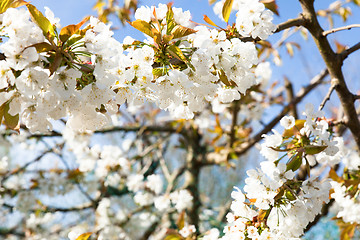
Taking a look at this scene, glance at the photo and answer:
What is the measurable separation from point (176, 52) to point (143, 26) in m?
0.11

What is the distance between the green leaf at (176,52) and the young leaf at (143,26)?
2.4 inches

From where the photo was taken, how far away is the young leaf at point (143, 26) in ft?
2.59

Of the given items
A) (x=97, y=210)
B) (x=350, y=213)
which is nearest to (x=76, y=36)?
(x=350, y=213)

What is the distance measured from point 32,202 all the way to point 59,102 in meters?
2.66

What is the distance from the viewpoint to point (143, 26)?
797 millimetres

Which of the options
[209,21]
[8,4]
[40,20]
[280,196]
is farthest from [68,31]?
[280,196]

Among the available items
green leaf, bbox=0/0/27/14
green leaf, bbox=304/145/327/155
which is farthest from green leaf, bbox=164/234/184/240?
green leaf, bbox=0/0/27/14

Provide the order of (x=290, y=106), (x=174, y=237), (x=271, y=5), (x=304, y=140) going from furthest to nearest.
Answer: (x=290, y=106), (x=174, y=237), (x=271, y=5), (x=304, y=140)

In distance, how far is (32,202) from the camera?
9.98 feet

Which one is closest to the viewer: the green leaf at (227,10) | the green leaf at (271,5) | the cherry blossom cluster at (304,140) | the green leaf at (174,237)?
the green leaf at (227,10)

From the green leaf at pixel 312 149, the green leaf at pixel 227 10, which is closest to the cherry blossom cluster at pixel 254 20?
the green leaf at pixel 227 10

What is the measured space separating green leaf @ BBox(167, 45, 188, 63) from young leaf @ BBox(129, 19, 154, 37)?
0.06 meters

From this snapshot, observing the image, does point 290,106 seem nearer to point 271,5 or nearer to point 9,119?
point 271,5

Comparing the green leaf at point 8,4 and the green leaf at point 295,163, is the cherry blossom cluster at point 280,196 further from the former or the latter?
the green leaf at point 8,4
